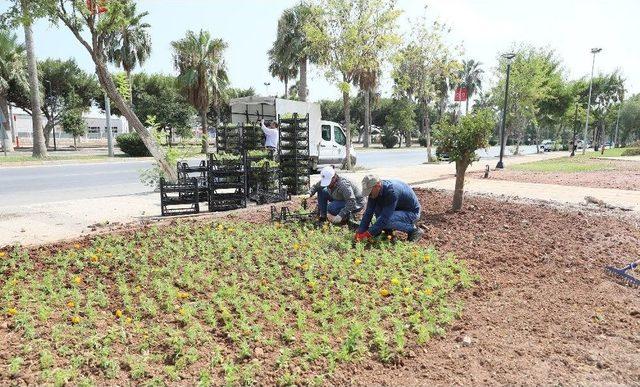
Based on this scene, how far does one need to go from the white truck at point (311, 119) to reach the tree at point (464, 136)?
4.69m

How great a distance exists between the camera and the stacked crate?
39.4ft

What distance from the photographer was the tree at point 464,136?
8.81 meters

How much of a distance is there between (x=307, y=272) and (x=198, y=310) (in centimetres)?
143

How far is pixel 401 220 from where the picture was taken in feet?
22.8

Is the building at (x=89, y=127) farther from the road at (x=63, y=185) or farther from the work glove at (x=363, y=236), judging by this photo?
the work glove at (x=363, y=236)

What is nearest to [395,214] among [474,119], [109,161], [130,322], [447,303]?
[447,303]

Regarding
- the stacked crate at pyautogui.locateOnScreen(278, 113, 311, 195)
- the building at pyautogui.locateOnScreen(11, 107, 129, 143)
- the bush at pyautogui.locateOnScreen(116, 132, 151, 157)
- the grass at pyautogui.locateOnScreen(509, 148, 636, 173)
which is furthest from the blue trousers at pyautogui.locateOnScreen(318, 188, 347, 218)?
the building at pyautogui.locateOnScreen(11, 107, 129, 143)

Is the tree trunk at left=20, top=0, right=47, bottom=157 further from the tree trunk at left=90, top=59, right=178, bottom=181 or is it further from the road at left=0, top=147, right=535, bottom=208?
the tree trunk at left=90, top=59, right=178, bottom=181

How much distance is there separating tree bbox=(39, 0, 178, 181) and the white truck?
411 cm

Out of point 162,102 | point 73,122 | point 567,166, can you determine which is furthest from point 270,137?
point 162,102

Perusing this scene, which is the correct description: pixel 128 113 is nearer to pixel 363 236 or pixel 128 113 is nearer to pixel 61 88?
pixel 363 236

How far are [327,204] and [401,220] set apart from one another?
1706mm

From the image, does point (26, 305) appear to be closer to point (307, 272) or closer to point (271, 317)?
point (271, 317)

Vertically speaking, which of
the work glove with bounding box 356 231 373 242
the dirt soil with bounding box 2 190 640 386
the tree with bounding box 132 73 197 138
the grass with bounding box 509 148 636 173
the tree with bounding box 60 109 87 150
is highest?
the tree with bounding box 132 73 197 138
